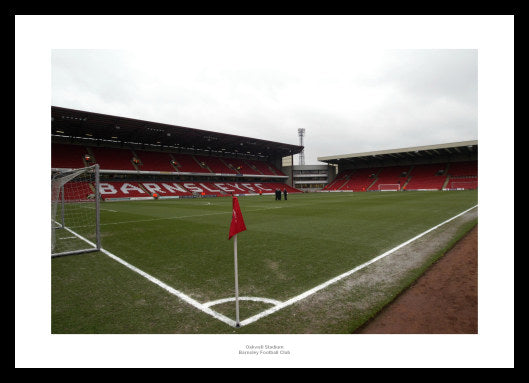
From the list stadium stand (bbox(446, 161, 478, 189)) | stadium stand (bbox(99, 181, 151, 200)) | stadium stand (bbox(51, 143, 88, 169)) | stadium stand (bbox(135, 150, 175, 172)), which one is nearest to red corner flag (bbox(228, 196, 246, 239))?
stadium stand (bbox(99, 181, 151, 200))

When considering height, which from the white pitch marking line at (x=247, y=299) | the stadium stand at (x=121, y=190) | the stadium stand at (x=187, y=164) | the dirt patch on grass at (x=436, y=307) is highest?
the stadium stand at (x=187, y=164)

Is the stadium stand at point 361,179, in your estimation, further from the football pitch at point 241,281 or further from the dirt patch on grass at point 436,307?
the dirt patch on grass at point 436,307

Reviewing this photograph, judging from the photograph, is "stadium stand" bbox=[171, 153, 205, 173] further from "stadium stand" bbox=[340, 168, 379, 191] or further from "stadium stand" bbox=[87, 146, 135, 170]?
"stadium stand" bbox=[340, 168, 379, 191]

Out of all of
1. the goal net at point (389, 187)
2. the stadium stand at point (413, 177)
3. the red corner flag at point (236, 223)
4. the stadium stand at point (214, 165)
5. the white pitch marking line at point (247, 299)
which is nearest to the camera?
the red corner flag at point (236, 223)

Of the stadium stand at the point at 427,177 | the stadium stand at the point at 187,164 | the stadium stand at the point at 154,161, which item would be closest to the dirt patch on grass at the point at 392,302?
the stadium stand at the point at 154,161

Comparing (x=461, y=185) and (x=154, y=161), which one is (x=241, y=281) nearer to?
(x=154, y=161)

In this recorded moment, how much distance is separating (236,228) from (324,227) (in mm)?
7337

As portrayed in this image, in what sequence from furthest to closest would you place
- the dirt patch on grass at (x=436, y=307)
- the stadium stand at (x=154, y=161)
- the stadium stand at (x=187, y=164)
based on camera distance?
the stadium stand at (x=187, y=164) < the stadium stand at (x=154, y=161) < the dirt patch on grass at (x=436, y=307)

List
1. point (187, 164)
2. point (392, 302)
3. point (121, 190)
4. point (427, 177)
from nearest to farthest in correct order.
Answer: point (392, 302) < point (121, 190) < point (187, 164) < point (427, 177)

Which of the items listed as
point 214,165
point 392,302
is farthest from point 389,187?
point 392,302

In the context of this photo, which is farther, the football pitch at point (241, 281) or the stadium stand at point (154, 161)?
the stadium stand at point (154, 161)

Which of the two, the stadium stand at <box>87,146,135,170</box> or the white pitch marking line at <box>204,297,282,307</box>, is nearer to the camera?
the white pitch marking line at <box>204,297,282,307</box>

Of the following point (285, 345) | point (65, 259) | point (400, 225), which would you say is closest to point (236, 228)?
point (285, 345)

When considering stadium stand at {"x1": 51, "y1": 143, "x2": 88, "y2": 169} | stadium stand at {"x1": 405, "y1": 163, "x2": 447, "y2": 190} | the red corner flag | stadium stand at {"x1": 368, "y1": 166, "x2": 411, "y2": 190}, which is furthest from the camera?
stadium stand at {"x1": 368, "y1": 166, "x2": 411, "y2": 190}
